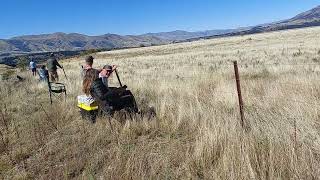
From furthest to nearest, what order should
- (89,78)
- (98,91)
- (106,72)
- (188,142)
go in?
(106,72) → (89,78) → (98,91) → (188,142)

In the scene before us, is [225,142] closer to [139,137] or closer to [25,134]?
[139,137]

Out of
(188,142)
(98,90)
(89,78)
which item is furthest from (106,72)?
(188,142)

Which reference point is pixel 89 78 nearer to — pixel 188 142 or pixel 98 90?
pixel 98 90

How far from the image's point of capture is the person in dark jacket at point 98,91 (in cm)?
847

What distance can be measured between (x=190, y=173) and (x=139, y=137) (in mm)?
2260

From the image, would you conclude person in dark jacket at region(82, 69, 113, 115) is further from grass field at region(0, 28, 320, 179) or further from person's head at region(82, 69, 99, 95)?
grass field at region(0, 28, 320, 179)

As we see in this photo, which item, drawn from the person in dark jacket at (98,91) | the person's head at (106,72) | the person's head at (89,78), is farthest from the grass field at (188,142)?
the person's head at (106,72)

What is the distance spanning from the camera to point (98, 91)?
8625mm

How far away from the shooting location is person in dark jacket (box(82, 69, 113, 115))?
8469 millimetres

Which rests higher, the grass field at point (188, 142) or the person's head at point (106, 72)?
the person's head at point (106, 72)

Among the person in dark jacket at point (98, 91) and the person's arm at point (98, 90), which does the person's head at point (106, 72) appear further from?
the person's arm at point (98, 90)

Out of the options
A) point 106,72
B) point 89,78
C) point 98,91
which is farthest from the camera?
point 106,72

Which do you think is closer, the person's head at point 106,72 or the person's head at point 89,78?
the person's head at point 89,78

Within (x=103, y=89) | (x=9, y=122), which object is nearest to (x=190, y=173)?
(x=103, y=89)
